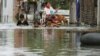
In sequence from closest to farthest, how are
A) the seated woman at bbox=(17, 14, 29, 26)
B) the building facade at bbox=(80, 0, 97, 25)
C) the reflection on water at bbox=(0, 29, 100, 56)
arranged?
1. the reflection on water at bbox=(0, 29, 100, 56)
2. the seated woman at bbox=(17, 14, 29, 26)
3. the building facade at bbox=(80, 0, 97, 25)

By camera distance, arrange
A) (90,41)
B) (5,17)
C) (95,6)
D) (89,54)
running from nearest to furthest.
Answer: (89,54) < (90,41) < (95,6) < (5,17)

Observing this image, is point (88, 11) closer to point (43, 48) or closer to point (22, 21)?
point (22, 21)

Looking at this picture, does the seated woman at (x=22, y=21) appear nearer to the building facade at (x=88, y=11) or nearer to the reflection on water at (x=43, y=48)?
the building facade at (x=88, y=11)

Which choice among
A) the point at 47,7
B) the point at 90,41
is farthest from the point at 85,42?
the point at 47,7

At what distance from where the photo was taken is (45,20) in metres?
30.2

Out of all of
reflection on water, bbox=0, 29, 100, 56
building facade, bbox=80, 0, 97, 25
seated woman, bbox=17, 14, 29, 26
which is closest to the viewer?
reflection on water, bbox=0, 29, 100, 56

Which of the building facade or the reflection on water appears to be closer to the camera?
the reflection on water

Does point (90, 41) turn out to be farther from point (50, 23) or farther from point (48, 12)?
point (48, 12)

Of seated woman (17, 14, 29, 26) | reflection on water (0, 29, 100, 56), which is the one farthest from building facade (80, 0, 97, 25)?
reflection on water (0, 29, 100, 56)

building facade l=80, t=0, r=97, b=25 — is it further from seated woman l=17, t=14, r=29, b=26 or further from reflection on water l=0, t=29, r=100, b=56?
reflection on water l=0, t=29, r=100, b=56

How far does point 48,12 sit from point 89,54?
24.3m

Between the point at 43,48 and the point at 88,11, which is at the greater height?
the point at 88,11

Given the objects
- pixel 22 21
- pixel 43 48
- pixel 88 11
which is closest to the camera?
pixel 43 48

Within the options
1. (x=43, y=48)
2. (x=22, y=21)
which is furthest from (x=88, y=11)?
(x=43, y=48)
